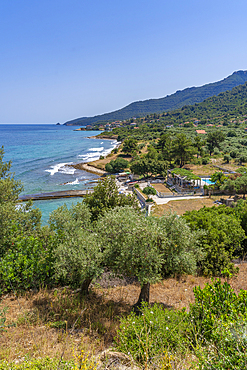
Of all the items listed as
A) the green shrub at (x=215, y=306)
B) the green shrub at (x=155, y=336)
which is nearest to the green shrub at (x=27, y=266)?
the green shrub at (x=155, y=336)

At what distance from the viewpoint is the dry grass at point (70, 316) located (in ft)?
19.0

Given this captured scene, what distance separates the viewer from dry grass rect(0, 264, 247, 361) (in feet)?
19.0

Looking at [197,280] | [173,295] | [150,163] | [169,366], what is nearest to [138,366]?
[169,366]

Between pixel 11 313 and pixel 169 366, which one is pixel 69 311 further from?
pixel 169 366

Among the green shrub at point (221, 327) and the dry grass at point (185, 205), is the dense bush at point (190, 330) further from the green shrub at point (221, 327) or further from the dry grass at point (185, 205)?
the dry grass at point (185, 205)

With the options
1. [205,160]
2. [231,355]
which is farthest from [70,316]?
[205,160]

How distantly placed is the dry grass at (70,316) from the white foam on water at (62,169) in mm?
55818

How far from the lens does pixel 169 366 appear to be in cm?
413

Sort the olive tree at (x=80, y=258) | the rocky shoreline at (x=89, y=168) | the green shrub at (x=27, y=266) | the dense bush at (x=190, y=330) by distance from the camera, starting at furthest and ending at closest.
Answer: the rocky shoreline at (x=89, y=168), the green shrub at (x=27, y=266), the olive tree at (x=80, y=258), the dense bush at (x=190, y=330)

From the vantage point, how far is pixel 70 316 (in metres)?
7.98

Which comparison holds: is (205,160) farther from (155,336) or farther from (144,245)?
(155,336)

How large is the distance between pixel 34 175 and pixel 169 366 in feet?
208

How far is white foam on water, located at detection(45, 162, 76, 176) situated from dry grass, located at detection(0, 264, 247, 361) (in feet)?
183

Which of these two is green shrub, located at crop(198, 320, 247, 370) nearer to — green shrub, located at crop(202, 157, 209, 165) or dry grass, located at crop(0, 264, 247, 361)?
dry grass, located at crop(0, 264, 247, 361)
